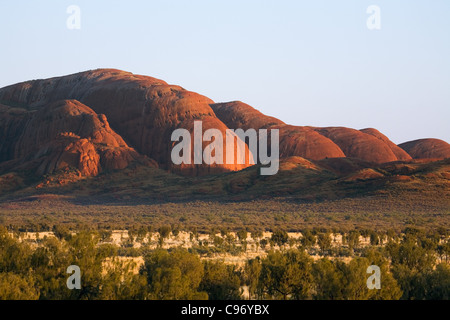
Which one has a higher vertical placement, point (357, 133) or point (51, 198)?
point (357, 133)

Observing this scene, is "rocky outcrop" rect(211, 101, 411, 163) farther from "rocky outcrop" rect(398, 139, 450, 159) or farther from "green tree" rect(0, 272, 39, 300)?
"green tree" rect(0, 272, 39, 300)

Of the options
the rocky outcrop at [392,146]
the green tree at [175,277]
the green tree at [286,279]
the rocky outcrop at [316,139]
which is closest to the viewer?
the green tree at [175,277]

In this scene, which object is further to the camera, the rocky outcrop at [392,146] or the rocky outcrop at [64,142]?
the rocky outcrop at [392,146]

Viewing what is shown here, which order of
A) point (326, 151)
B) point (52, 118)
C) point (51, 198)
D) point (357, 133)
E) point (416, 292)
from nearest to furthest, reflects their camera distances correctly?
point (416, 292) → point (51, 198) → point (52, 118) → point (326, 151) → point (357, 133)

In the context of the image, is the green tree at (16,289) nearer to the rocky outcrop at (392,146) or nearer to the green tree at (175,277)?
the green tree at (175,277)

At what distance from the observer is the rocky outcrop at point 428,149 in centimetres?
13712

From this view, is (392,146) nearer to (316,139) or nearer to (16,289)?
(316,139)

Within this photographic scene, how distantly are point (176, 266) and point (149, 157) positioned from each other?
91132mm

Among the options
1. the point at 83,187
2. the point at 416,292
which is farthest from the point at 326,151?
the point at 416,292

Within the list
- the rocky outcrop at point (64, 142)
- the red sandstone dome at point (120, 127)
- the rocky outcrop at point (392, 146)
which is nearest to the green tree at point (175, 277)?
the rocky outcrop at point (64, 142)

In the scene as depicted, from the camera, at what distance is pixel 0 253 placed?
67.5ft

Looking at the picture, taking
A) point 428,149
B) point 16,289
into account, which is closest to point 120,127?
point 428,149

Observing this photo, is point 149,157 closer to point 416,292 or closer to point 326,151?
point 326,151

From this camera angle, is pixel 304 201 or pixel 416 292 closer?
pixel 416 292
